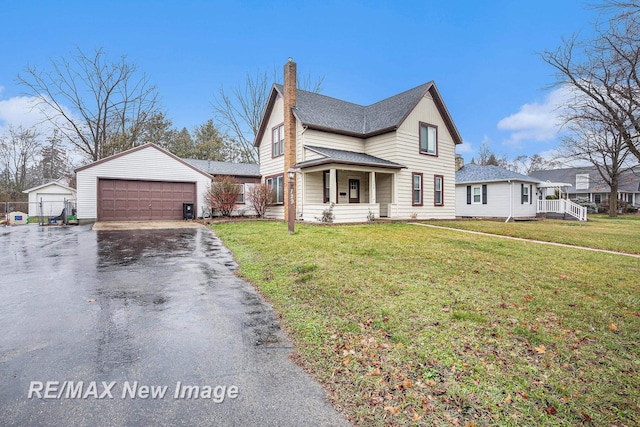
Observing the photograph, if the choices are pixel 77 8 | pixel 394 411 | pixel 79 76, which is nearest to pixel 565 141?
pixel 394 411

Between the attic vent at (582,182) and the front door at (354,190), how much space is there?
38.9m

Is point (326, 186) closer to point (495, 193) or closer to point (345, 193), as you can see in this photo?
point (345, 193)

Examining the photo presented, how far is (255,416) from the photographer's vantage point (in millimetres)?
2254

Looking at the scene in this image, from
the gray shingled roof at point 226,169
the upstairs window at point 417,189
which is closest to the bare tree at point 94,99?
the gray shingled roof at point 226,169

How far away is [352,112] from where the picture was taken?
1955 cm

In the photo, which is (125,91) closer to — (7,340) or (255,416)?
(7,340)

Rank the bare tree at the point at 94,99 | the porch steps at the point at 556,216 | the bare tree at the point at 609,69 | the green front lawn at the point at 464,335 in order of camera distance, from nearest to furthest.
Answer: the green front lawn at the point at 464,335 < the bare tree at the point at 609,69 < the porch steps at the point at 556,216 < the bare tree at the point at 94,99

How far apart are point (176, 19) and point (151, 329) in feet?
78.3

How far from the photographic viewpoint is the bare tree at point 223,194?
17750 millimetres

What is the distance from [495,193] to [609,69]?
1284cm

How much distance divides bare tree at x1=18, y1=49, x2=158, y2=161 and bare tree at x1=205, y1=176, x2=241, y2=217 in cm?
1618

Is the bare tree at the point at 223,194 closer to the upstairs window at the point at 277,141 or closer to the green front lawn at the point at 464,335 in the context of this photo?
the upstairs window at the point at 277,141

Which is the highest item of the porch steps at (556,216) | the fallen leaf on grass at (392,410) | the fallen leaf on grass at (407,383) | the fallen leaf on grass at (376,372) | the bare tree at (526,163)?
the bare tree at (526,163)

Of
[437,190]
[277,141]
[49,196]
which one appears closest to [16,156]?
[49,196]
